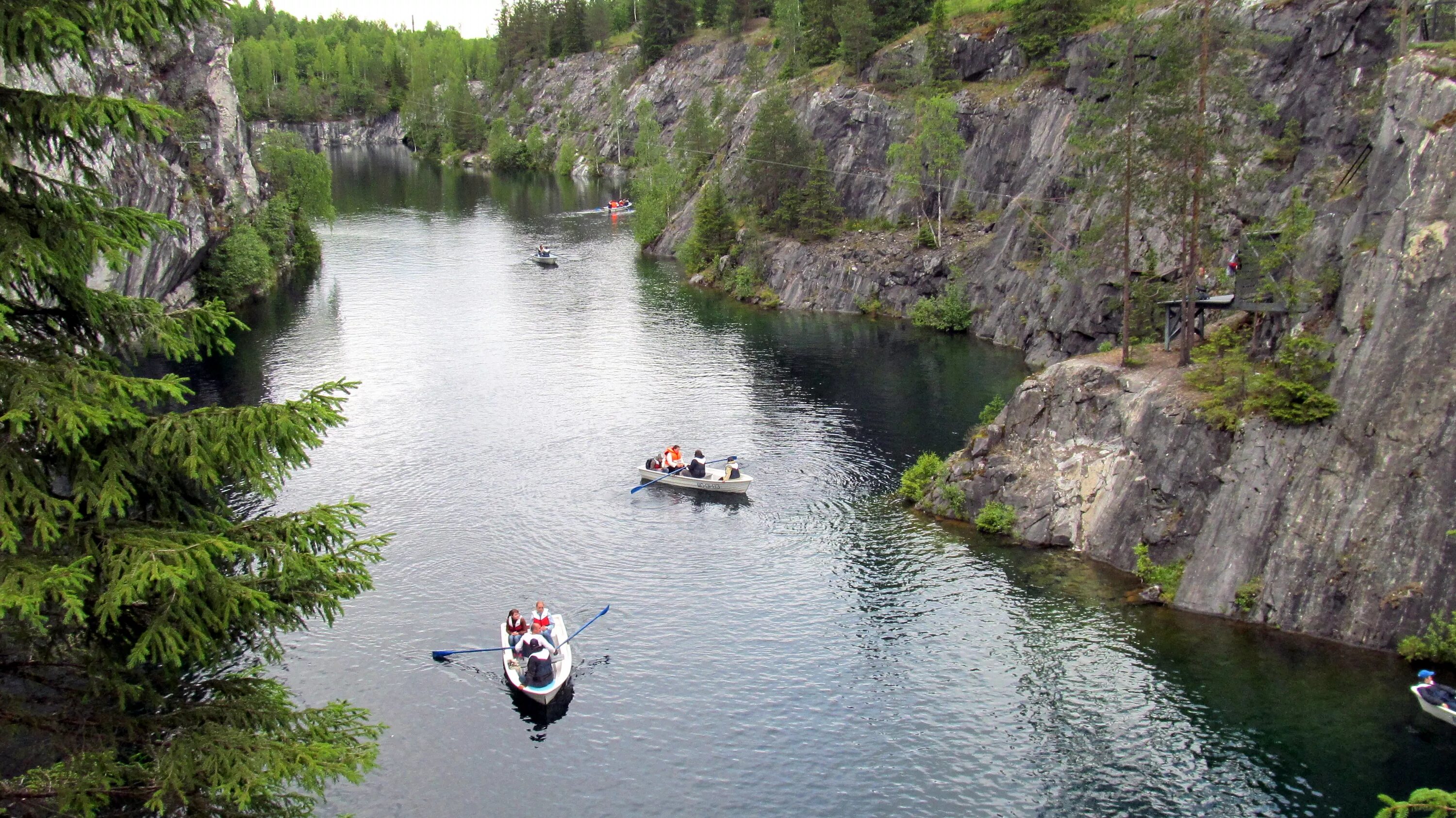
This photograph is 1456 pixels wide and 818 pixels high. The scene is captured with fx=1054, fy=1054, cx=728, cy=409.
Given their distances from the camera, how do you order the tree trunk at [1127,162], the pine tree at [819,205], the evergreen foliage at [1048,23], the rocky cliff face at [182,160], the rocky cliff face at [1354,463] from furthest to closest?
the pine tree at [819,205], the evergreen foliage at [1048,23], the rocky cliff face at [182,160], the tree trunk at [1127,162], the rocky cliff face at [1354,463]

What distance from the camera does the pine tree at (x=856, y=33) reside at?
95.6m

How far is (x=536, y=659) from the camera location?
29891 millimetres

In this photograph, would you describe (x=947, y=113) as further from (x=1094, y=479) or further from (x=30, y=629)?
(x=30, y=629)

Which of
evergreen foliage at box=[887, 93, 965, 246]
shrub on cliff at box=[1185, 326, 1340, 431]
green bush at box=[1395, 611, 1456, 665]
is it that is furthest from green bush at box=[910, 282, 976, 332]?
green bush at box=[1395, 611, 1456, 665]

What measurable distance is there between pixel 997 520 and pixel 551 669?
19.7 meters

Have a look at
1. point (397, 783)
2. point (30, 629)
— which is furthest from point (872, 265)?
point (30, 629)

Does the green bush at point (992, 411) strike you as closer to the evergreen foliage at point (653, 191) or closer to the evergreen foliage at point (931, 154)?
the evergreen foliage at point (931, 154)

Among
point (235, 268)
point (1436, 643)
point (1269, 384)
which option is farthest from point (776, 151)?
point (1436, 643)

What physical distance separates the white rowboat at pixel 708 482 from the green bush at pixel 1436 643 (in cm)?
2491

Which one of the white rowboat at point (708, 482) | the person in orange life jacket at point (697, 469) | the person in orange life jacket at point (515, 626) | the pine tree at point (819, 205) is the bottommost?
the person in orange life jacket at point (515, 626)

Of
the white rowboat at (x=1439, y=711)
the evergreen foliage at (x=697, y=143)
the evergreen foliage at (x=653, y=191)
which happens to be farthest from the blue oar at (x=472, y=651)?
the evergreen foliage at (x=697, y=143)

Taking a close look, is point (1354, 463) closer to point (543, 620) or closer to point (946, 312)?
point (543, 620)

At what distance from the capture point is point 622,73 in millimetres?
174500

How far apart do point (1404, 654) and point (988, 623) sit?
11.6m
